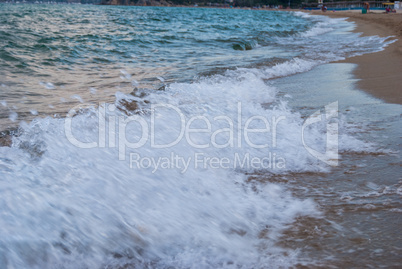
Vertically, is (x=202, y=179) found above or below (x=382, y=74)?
below

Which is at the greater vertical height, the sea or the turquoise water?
the turquoise water

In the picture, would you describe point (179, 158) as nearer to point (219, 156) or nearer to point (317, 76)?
point (219, 156)

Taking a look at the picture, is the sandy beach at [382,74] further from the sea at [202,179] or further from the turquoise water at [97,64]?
the turquoise water at [97,64]

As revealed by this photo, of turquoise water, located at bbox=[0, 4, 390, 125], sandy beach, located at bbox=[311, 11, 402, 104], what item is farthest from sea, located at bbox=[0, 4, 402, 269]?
sandy beach, located at bbox=[311, 11, 402, 104]

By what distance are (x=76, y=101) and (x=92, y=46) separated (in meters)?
6.88

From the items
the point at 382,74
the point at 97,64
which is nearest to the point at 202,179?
the point at 382,74

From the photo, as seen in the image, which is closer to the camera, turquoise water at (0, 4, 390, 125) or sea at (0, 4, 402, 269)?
sea at (0, 4, 402, 269)

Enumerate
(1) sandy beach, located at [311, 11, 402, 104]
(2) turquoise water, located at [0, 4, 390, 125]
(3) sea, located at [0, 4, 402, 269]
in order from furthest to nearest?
(2) turquoise water, located at [0, 4, 390, 125] → (1) sandy beach, located at [311, 11, 402, 104] → (3) sea, located at [0, 4, 402, 269]

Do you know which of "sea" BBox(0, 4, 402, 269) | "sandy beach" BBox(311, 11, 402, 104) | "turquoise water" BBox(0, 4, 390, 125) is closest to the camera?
"sea" BBox(0, 4, 402, 269)

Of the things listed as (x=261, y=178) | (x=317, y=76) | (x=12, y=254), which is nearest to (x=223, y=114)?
(x=261, y=178)

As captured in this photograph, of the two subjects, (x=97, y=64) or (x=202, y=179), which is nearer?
(x=202, y=179)

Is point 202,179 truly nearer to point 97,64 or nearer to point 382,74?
point 382,74

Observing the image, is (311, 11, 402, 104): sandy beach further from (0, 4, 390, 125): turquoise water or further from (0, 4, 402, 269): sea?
(0, 4, 390, 125): turquoise water

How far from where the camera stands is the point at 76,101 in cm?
461
